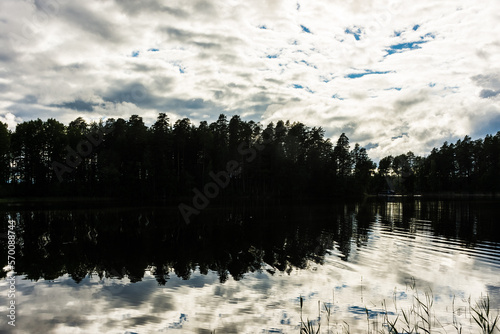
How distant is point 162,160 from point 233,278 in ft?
296

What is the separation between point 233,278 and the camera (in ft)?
56.6

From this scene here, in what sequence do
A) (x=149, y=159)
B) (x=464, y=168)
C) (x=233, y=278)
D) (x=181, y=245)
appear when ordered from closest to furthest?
(x=233, y=278), (x=181, y=245), (x=149, y=159), (x=464, y=168)

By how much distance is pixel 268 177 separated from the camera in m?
116

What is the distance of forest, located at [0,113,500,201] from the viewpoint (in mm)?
101812

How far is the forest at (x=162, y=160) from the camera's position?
101812 millimetres

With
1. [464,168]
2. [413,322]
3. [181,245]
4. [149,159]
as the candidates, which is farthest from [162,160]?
[464,168]

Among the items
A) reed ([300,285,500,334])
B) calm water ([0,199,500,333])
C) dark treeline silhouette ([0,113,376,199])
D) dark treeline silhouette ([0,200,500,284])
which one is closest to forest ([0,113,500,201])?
dark treeline silhouette ([0,113,376,199])

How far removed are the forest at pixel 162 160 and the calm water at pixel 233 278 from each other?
72100 millimetres

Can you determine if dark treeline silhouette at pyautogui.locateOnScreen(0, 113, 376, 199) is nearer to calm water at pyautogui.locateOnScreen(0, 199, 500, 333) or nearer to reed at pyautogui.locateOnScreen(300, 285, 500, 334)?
calm water at pyautogui.locateOnScreen(0, 199, 500, 333)

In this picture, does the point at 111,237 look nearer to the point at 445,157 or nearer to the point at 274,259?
the point at 274,259

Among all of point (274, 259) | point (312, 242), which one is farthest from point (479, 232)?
point (274, 259)

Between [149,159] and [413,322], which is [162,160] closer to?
[149,159]

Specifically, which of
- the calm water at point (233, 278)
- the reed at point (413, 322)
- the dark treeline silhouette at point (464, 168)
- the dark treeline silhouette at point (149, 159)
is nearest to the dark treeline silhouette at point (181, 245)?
the calm water at point (233, 278)

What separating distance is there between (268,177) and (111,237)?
8881cm
